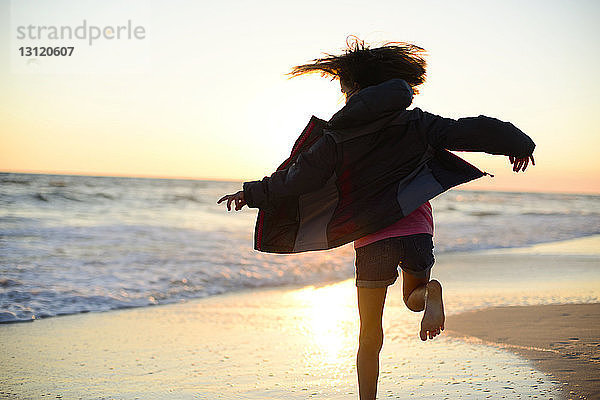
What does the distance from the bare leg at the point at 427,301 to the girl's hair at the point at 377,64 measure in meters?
1.05

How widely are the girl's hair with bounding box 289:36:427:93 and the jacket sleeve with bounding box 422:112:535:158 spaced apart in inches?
15.5

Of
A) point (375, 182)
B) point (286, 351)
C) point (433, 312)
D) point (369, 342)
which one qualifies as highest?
point (375, 182)

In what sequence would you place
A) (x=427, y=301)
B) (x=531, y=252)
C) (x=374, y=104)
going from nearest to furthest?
(x=374, y=104) → (x=427, y=301) → (x=531, y=252)

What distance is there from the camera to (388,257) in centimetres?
306

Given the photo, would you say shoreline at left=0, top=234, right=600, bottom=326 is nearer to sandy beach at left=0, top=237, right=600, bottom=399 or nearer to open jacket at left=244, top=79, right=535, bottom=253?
sandy beach at left=0, top=237, right=600, bottom=399

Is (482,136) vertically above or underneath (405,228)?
above

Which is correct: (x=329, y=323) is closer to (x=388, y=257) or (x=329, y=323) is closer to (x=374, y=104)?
(x=388, y=257)

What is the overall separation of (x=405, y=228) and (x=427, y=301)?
1.31 feet

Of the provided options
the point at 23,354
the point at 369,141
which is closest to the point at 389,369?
the point at 369,141

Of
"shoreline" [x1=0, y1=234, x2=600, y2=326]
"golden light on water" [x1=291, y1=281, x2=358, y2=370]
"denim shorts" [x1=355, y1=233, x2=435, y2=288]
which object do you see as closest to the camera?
"denim shorts" [x1=355, y1=233, x2=435, y2=288]

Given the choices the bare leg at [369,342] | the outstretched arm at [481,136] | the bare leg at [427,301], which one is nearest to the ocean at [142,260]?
the bare leg at [369,342]

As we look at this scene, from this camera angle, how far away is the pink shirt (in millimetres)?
3082

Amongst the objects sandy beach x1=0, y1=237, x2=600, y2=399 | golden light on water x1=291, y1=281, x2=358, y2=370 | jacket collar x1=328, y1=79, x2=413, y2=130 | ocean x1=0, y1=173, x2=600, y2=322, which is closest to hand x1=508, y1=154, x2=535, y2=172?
jacket collar x1=328, y1=79, x2=413, y2=130

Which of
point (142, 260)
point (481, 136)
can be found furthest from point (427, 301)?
point (142, 260)
